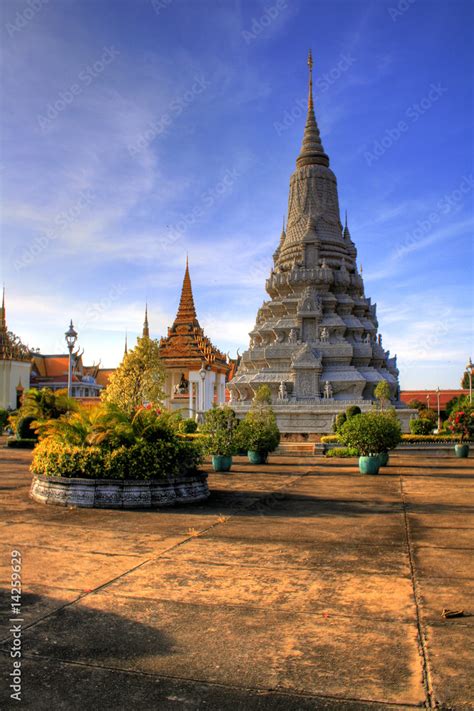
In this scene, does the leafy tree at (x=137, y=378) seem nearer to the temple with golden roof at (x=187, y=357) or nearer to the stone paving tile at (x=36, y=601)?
the stone paving tile at (x=36, y=601)

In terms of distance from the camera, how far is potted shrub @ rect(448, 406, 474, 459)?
23.5 m

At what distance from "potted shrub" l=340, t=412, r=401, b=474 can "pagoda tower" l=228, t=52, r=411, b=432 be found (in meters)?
16.2

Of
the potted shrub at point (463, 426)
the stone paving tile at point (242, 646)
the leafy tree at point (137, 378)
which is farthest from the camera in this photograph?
the leafy tree at point (137, 378)

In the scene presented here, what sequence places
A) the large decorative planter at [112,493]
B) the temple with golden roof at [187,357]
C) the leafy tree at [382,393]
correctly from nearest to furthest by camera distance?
the large decorative planter at [112,493], the leafy tree at [382,393], the temple with golden roof at [187,357]

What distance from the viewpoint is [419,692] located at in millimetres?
3541

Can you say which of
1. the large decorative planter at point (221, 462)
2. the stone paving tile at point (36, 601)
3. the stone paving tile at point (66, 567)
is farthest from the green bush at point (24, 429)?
the stone paving tile at point (36, 601)

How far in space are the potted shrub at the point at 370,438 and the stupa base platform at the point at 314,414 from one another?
16211 mm

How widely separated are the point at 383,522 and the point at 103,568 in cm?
461

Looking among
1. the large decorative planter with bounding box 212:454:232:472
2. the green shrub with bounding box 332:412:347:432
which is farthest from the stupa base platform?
the large decorative planter with bounding box 212:454:232:472

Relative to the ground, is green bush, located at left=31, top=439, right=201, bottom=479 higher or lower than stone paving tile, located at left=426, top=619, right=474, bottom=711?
higher

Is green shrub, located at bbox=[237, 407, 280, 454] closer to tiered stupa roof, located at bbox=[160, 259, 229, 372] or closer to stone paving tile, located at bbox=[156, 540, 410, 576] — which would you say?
stone paving tile, located at bbox=[156, 540, 410, 576]

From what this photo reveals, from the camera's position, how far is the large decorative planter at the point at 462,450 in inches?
956

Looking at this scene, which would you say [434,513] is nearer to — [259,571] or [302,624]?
[259,571]

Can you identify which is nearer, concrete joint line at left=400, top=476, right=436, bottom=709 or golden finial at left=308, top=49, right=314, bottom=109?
concrete joint line at left=400, top=476, right=436, bottom=709
